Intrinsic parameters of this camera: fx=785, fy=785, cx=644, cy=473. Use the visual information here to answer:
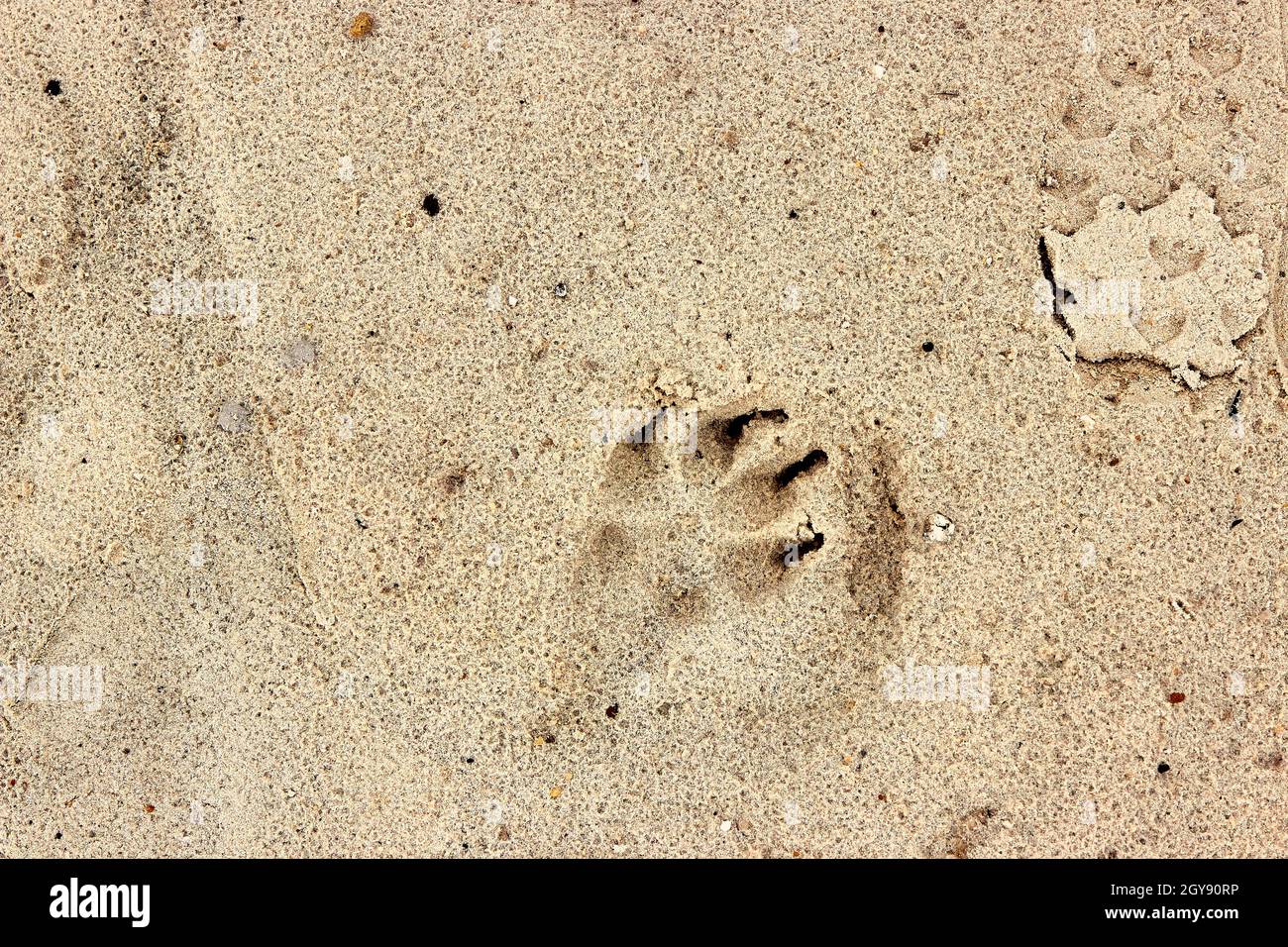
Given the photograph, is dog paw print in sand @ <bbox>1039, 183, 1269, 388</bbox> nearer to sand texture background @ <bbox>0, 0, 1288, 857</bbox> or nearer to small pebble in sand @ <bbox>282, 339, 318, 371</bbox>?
sand texture background @ <bbox>0, 0, 1288, 857</bbox>

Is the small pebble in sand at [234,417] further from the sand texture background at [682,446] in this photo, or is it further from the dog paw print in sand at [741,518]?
the dog paw print in sand at [741,518]

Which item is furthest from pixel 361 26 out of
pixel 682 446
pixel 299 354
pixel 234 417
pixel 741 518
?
pixel 741 518

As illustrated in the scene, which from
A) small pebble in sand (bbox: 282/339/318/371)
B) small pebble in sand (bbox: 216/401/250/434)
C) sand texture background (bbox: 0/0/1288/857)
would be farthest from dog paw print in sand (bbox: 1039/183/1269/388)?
small pebble in sand (bbox: 216/401/250/434)

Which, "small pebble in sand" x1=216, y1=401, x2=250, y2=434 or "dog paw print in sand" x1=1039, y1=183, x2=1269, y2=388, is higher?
"dog paw print in sand" x1=1039, y1=183, x2=1269, y2=388

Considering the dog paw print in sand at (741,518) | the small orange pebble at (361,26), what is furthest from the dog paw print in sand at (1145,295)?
the small orange pebble at (361,26)

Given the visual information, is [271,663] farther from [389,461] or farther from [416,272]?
[416,272]

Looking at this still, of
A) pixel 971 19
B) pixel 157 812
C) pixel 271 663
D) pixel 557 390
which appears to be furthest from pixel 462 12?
pixel 157 812

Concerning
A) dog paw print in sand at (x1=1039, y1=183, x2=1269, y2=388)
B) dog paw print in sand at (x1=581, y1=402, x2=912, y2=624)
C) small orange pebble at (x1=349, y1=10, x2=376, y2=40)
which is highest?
small orange pebble at (x1=349, y1=10, x2=376, y2=40)
